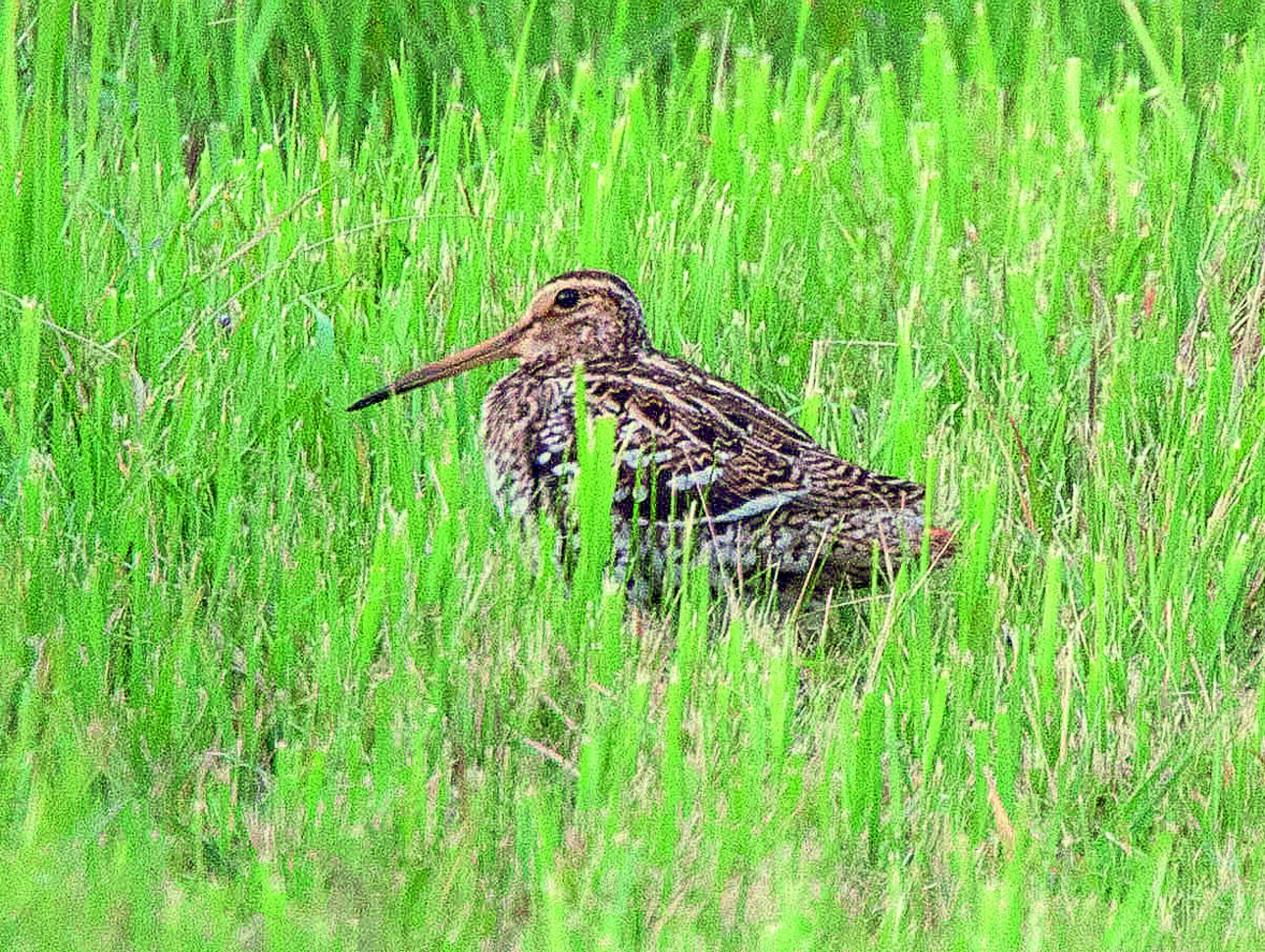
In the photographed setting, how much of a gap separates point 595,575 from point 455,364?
0.83 metres

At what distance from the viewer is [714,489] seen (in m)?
3.33

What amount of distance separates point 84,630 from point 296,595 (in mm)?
332

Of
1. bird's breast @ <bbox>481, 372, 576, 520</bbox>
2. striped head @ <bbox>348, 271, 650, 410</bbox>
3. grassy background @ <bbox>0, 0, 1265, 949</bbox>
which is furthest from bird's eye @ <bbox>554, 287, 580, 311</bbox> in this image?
grassy background @ <bbox>0, 0, 1265, 949</bbox>

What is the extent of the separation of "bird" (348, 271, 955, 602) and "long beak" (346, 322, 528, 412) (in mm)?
21

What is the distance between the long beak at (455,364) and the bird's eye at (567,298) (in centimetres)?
8

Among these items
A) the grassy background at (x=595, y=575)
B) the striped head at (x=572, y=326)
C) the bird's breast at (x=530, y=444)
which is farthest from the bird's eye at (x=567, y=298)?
the grassy background at (x=595, y=575)

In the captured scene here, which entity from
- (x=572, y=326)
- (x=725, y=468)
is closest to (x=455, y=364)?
(x=572, y=326)

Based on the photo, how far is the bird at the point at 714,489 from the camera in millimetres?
3309

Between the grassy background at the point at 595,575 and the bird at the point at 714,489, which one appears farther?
the bird at the point at 714,489

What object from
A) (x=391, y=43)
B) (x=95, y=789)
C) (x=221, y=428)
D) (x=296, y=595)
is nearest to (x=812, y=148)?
(x=391, y=43)

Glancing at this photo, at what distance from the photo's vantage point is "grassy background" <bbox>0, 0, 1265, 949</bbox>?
8.05 feet

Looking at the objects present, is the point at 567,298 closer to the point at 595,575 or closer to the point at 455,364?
the point at 455,364

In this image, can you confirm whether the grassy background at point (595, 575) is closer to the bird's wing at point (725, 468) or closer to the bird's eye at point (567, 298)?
the bird's wing at point (725, 468)

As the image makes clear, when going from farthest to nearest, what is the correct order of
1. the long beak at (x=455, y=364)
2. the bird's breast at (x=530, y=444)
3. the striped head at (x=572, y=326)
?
the striped head at (x=572, y=326) < the long beak at (x=455, y=364) < the bird's breast at (x=530, y=444)
